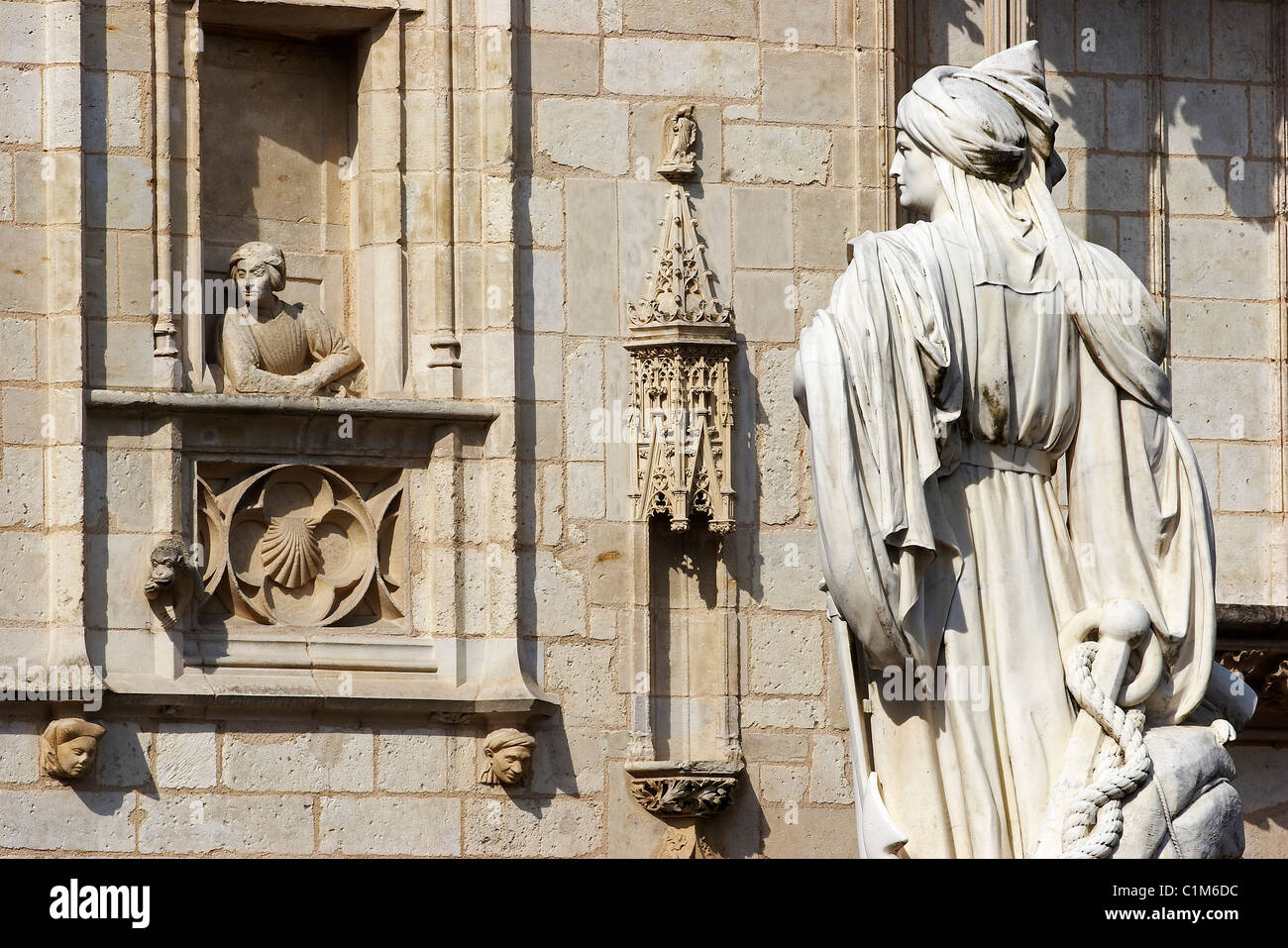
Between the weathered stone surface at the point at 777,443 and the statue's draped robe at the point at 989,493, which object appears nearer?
the statue's draped robe at the point at 989,493

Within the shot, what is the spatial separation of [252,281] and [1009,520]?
6.61 metres

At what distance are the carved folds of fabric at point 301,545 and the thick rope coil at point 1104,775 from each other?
21.3 feet

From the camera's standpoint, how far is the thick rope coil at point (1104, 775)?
6.04 m

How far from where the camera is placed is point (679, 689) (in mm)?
12523

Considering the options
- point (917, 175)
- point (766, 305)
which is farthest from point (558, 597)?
point (917, 175)

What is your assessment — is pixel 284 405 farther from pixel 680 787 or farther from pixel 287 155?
pixel 680 787

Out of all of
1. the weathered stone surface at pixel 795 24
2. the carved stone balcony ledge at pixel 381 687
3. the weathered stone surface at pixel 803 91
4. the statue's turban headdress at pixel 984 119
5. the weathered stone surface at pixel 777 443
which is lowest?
the carved stone balcony ledge at pixel 381 687

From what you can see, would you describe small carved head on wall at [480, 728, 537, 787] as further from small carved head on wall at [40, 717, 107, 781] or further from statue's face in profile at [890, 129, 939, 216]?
statue's face in profile at [890, 129, 939, 216]

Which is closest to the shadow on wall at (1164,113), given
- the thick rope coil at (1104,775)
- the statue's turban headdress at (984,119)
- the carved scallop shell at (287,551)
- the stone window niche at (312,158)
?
the stone window niche at (312,158)

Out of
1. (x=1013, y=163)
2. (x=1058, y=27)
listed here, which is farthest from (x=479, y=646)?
(x=1013, y=163)

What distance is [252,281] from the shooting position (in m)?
12.5

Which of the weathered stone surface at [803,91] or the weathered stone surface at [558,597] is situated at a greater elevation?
the weathered stone surface at [803,91]

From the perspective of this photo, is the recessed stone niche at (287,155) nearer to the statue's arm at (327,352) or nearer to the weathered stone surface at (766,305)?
the statue's arm at (327,352)

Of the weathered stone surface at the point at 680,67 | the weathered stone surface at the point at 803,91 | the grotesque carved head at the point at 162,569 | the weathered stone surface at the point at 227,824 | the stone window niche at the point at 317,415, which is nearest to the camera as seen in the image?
the weathered stone surface at the point at 227,824
